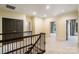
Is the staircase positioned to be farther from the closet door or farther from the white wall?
the white wall

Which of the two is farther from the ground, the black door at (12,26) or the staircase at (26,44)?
the black door at (12,26)

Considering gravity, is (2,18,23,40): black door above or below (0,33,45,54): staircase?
above

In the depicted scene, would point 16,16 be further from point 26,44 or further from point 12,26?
point 26,44

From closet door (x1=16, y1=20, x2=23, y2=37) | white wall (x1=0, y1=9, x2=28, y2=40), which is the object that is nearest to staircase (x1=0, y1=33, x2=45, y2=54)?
closet door (x1=16, y1=20, x2=23, y2=37)

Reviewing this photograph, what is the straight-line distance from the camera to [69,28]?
2.29 m

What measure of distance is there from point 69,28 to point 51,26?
1.43 ft

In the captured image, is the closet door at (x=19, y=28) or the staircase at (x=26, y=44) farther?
the closet door at (x=19, y=28)

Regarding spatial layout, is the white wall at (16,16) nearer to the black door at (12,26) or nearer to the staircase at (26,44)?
the black door at (12,26)

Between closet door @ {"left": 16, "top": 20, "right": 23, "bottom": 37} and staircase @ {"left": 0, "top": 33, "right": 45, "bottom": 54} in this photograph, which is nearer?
staircase @ {"left": 0, "top": 33, "right": 45, "bottom": 54}

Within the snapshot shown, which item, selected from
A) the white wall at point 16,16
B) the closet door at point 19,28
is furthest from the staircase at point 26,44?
the white wall at point 16,16
